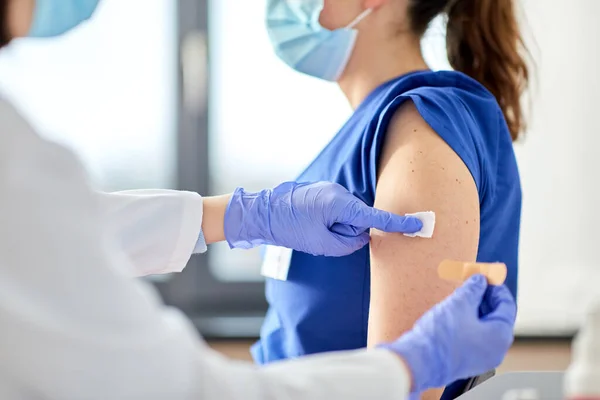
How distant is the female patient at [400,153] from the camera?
1.17 metres

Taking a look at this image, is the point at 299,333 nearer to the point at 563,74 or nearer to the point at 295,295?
the point at 295,295

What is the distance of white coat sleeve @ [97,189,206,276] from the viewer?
4.45ft

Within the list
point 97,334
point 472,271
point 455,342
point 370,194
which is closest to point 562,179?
point 370,194

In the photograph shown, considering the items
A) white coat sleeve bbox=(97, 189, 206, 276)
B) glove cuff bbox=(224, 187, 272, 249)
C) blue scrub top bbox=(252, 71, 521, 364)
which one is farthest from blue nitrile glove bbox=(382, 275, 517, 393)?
white coat sleeve bbox=(97, 189, 206, 276)

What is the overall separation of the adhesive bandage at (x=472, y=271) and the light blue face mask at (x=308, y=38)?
64 cm

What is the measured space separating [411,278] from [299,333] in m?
0.28

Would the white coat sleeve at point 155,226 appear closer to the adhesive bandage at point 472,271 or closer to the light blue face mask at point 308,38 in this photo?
the light blue face mask at point 308,38

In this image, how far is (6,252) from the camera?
77 centimetres

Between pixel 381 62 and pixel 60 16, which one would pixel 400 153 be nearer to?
pixel 381 62

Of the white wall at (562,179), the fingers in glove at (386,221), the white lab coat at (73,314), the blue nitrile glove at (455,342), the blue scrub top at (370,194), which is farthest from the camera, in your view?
the white wall at (562,179)

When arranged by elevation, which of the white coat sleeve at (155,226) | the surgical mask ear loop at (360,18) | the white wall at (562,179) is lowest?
the white wall at (562,179)

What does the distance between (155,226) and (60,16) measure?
0.38m

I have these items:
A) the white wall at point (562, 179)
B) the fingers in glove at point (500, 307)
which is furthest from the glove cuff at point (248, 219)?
the white wall at point (562, 179)

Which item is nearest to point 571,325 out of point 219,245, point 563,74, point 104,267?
point 563,74
